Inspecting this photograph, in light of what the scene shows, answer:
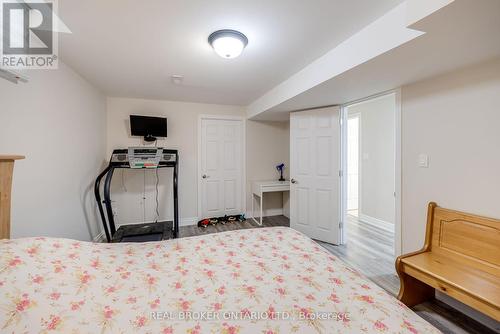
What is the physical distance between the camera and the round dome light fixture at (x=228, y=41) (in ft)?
5.35

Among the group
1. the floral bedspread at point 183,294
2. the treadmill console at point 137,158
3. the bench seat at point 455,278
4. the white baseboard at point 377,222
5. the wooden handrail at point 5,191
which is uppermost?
the treadmill console at point 137,158

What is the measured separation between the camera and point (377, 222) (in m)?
3.83

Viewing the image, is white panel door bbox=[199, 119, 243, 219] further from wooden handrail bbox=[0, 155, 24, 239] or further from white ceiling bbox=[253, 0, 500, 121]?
wooden handrail bbox=[0, 155, 24, 239]

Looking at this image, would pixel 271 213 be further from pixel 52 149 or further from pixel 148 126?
pixel 52 149

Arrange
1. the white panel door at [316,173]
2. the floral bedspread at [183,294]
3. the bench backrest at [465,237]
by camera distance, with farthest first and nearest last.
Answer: the white panel door at [316,173] < the bench backrest at [465,237] < the floral bedspread at [183,294]

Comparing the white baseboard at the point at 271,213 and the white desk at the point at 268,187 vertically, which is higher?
the white desk at the point at 268,187

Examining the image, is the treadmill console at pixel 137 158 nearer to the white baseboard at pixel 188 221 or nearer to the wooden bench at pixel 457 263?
the white baseboard at pixel 188 221

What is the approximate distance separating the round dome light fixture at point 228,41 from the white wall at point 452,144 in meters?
1.70

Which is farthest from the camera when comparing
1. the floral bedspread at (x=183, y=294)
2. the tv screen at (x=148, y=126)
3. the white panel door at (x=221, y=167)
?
the white panel door at (x=221, y=167)

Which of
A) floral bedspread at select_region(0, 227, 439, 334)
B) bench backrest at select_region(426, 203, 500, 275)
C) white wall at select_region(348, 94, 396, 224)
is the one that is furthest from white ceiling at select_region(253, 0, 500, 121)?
white wall at select_region(348, 94, 396, 224)

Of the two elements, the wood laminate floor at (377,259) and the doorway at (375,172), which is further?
the doorway at (375,172)

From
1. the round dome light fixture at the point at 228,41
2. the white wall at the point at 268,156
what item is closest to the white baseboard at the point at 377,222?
the white wall at the point at 268,156

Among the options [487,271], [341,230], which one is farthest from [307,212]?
[487,271]

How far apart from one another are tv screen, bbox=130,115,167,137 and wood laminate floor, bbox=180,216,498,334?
5.58 feet
